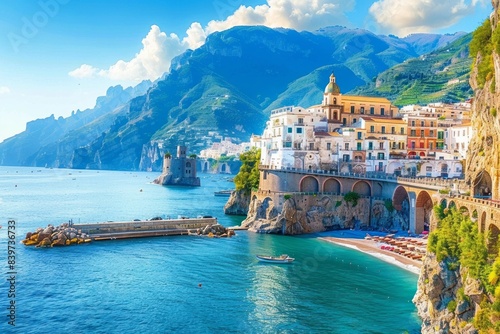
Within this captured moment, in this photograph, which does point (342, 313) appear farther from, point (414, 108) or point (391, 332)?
point (414, 108)

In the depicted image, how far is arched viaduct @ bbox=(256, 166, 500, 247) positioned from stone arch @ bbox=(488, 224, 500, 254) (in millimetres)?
22902

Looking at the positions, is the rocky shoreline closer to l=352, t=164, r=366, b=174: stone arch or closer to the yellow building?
l=352, t=164, r=366, b=174: stone arch

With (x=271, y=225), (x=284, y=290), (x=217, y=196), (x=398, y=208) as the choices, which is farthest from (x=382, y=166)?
(x=217, y=196)

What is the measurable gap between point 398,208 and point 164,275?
4675 centimetres

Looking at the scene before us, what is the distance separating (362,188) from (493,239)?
53.5m

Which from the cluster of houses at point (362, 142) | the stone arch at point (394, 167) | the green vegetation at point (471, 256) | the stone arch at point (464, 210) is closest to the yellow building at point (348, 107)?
the cluster of houses at point (362, 142)

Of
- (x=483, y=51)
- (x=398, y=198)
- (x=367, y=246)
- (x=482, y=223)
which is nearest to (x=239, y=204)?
(x=398, y=198)

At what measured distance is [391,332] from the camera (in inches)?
1641

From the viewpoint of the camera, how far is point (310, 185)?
92.3 metres

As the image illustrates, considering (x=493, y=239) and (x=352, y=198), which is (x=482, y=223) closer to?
(x=493, y=239)

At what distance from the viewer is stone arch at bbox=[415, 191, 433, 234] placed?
77.0 metres

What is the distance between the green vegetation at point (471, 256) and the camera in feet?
104

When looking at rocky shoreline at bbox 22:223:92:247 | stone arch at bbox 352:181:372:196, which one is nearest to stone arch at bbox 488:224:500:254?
stone arch at bbox 352:181:372:196

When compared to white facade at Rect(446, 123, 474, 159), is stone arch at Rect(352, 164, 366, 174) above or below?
below
